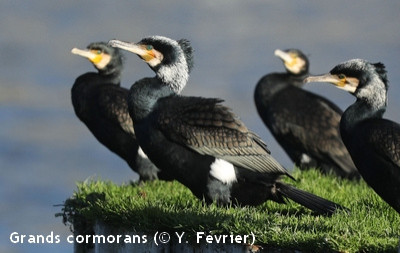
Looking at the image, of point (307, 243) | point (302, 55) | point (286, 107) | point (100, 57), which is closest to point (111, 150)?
point (100, 57)

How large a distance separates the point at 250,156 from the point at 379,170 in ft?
3.86

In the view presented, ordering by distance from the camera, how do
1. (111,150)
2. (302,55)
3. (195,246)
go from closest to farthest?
(195,246), (111,150), (302,55)

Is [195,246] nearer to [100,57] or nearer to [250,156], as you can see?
[250,156]

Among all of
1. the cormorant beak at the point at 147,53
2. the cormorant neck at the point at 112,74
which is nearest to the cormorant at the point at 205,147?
the cormorant beak at the point at 147,53

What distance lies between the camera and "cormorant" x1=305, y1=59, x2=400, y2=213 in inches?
301

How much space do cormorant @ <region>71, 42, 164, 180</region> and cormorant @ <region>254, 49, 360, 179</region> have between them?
243 cm

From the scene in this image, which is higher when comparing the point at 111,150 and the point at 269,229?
the point at 111,150

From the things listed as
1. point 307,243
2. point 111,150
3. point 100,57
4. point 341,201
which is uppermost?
point 100,57

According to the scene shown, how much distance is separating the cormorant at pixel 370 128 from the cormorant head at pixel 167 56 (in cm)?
113

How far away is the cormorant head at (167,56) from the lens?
8.55 metres

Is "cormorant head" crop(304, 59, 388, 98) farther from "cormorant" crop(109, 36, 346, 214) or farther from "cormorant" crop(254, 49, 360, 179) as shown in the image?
"cormorant" crop(254, 49, 360, 179)

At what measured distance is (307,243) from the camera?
6.69m

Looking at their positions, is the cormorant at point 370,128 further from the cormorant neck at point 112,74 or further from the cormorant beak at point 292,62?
the cormorant beak at point 292,62

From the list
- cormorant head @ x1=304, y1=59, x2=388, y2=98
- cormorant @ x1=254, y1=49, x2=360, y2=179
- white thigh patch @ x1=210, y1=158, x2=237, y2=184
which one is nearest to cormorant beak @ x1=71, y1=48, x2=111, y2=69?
cormorant @ x1=254, y1=49, x2=360, y2=179
